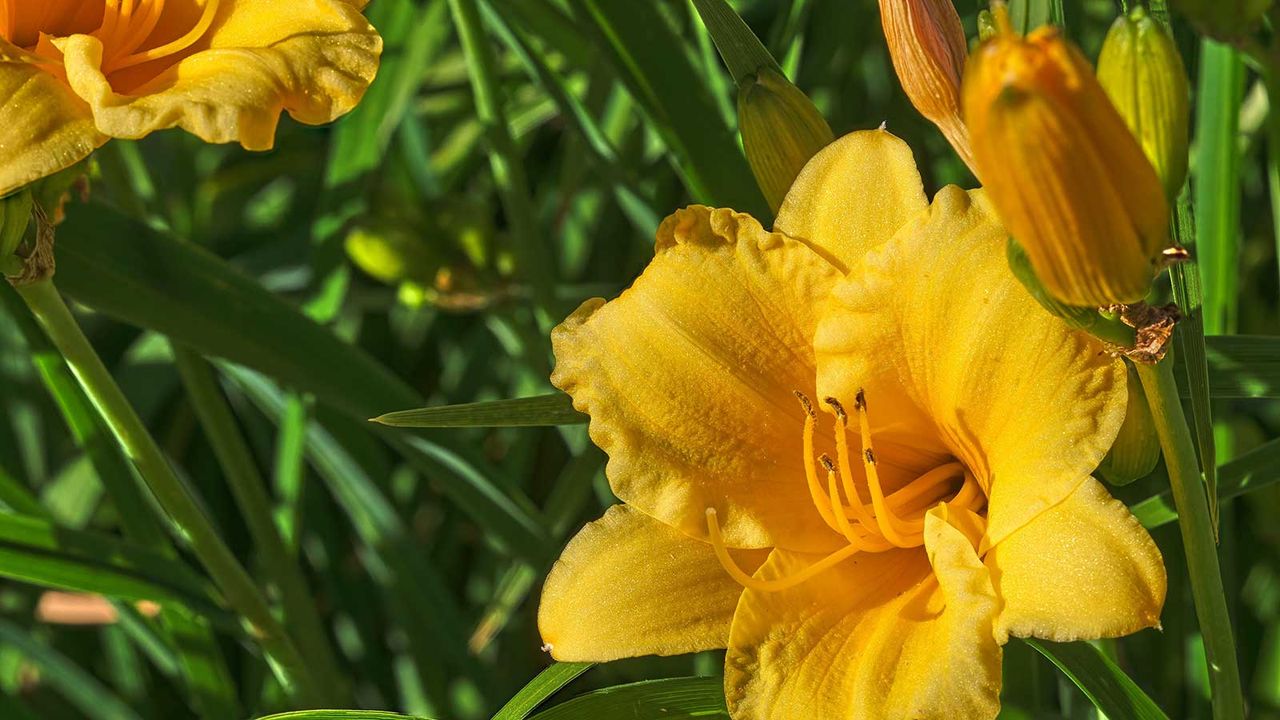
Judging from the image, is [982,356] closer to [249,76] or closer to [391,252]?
[249,76]

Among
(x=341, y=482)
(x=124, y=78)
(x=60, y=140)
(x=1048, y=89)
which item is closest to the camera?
(x=1048, y=89)

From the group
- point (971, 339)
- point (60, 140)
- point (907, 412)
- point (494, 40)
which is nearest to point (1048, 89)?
point (971, 339)

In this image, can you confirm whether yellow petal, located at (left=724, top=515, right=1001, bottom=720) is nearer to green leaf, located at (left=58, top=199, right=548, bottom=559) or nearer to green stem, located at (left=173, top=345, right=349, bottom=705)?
green leaf, located at (left=58, top=199, right=548, bottom=559)

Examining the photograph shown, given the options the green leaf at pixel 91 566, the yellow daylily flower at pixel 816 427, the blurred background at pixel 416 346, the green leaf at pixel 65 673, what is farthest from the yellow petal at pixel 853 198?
the green leaf at pixel 65 673

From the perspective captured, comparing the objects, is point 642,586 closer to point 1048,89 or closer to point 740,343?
point 740,343

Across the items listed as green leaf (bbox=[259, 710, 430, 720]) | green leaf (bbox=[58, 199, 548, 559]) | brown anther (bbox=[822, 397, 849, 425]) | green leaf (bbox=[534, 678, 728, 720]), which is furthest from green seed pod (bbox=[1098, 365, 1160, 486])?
green leaf (bbox=[58, 199, 548, 559])

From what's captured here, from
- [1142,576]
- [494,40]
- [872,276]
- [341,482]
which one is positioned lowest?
[341,482]

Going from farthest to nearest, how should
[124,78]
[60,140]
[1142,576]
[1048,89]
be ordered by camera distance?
[124,78] < [60,140] < [1142,576] < [1048,89]
